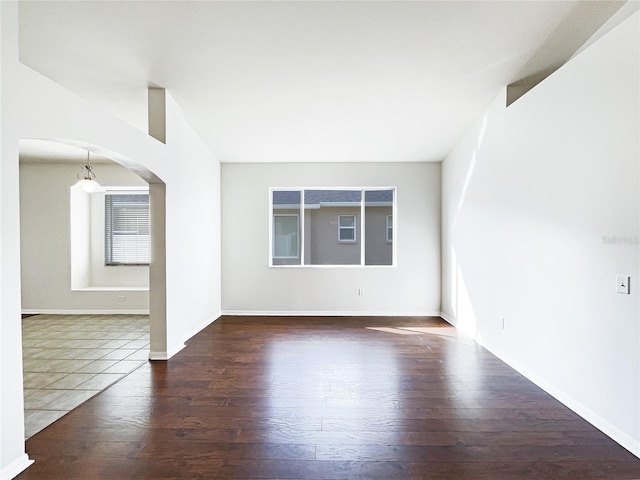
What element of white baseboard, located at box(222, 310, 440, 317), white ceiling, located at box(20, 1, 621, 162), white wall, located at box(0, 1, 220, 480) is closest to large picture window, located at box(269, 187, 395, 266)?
white baseboard, located at box(222, 310, 440, 317)

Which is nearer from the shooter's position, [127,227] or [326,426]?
[326,426]

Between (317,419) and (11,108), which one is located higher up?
(11,108)

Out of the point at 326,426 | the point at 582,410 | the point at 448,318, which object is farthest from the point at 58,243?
the point at 582,410

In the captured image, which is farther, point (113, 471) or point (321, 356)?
point (321, 356)

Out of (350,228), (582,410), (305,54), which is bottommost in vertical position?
(582,410)

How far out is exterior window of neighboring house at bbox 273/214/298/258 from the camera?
6.40 meters

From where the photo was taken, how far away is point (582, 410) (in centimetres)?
250

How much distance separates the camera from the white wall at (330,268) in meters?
6.07

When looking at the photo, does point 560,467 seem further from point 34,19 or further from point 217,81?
point 34,19

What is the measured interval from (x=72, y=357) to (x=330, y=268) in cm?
379

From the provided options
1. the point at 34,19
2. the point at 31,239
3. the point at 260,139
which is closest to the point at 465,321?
the point at 260,139

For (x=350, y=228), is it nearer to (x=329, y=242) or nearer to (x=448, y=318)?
(x=329, y=242)

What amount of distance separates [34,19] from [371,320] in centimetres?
522

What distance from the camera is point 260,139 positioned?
4.98 meters
